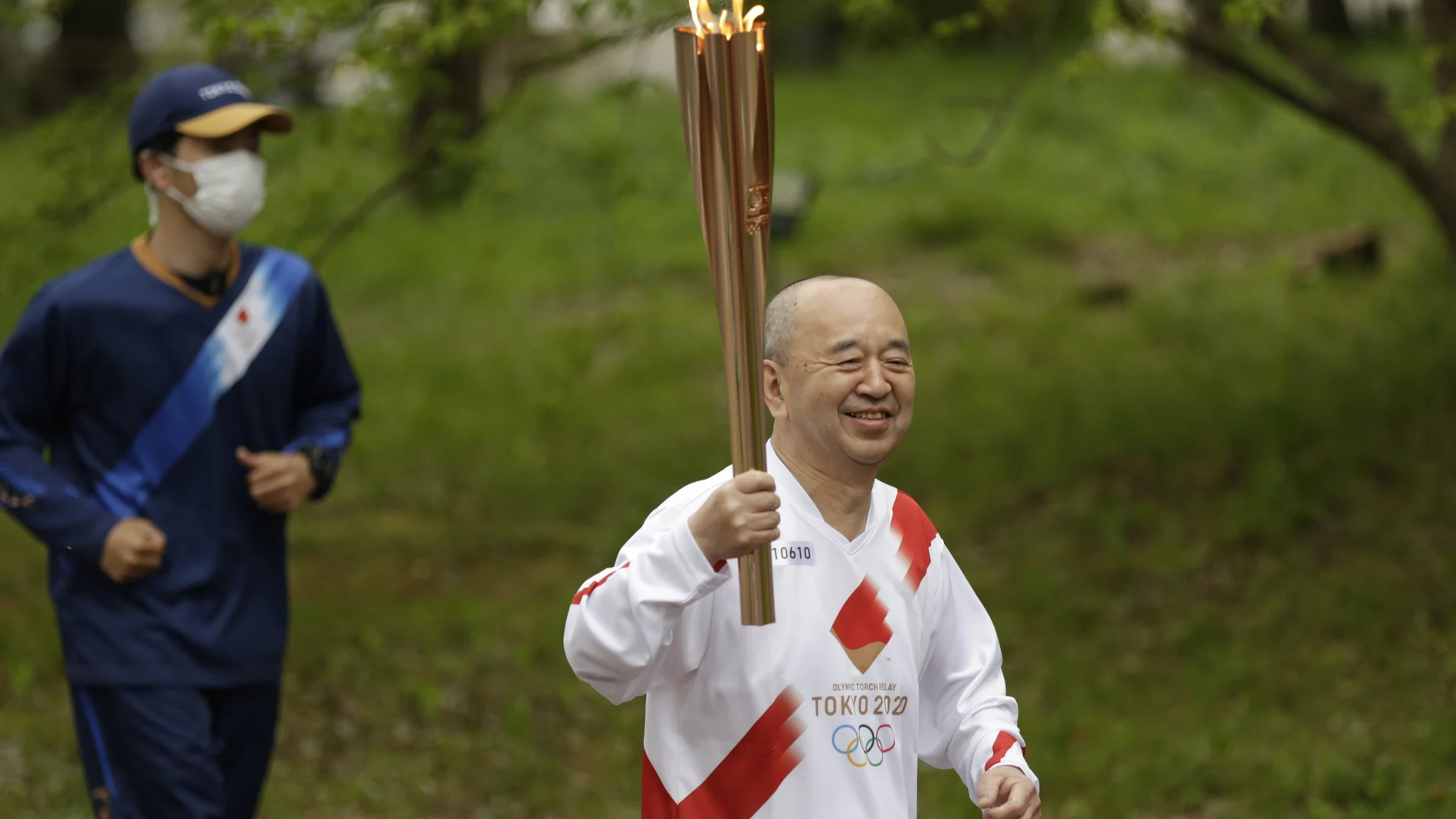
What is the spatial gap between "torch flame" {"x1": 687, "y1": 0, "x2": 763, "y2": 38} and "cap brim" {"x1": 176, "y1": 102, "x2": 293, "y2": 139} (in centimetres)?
207

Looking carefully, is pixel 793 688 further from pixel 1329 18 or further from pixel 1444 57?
pixel 1329 18

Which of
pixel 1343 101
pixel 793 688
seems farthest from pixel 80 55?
pixel 793 688

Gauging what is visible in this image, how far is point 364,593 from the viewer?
8688 mm

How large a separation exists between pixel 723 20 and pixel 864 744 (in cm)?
121

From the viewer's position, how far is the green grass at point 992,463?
6.88 metres

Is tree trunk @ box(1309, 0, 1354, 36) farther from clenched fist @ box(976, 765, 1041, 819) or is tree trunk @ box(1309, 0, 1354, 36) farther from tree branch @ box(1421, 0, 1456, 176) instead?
clenched fist @ box(976, 765, 1041, 819)

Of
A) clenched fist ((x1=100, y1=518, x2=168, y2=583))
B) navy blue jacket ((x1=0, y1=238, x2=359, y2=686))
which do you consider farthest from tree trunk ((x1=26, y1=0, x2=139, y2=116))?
clenched fist ((x1=100, y1=518, x2=168, y2=583))

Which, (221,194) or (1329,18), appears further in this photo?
(1329,18)

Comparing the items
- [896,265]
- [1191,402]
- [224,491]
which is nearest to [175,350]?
[224,491]

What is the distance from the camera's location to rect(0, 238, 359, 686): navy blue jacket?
14.1 ft

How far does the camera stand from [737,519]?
274 cm

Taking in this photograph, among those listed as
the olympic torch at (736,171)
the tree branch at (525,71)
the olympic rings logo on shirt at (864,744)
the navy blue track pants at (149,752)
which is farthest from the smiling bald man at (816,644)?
the tree branch at (525,71)

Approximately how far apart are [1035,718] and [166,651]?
3.86 metres

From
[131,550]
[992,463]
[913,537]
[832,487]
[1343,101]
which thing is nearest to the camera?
[832,487]
